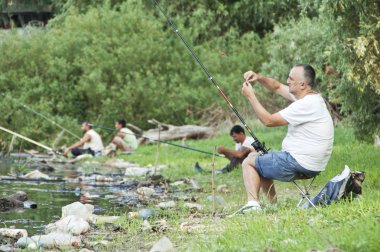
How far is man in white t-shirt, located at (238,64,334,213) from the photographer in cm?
922

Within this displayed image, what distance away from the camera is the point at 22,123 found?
101 feet

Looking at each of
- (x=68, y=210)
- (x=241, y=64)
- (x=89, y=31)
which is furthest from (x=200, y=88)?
(x=68, y=210)

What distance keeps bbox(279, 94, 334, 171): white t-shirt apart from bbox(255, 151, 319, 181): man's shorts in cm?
7

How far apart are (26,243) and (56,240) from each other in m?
0.30

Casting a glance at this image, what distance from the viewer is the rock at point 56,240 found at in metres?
8.36

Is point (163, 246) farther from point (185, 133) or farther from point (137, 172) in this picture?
point (185, 133)

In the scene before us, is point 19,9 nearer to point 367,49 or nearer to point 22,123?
Answer: point 22,123

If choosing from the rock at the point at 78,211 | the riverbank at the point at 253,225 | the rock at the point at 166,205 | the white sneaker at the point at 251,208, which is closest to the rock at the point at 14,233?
the riverbank at the point at 253,225

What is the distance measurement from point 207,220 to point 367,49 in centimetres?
539

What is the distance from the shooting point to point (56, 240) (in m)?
8.43

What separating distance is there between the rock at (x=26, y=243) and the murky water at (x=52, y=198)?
0.96 meters

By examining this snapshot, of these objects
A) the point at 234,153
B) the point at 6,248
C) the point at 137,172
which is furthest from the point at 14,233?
the point at 137,172

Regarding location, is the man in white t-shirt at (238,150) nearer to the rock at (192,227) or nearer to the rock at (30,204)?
the rock at (30,204)

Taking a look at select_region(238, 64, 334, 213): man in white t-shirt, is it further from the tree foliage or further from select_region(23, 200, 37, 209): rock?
the tree foliage
